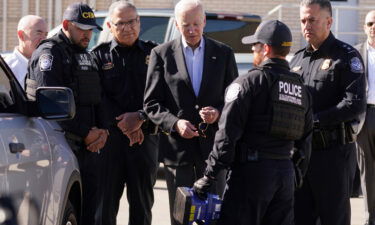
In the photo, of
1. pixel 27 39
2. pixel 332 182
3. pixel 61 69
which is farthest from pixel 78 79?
pixel 27 39

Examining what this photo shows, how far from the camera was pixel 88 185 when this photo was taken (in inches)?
251

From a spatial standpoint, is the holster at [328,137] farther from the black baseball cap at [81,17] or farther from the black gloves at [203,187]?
the black baseball cap at [81,17]

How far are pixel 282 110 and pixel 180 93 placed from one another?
4.04ft

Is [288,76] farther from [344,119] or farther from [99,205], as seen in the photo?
[99,205]

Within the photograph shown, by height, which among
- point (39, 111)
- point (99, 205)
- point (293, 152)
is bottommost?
point (99, 205)

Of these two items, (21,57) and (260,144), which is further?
(21,57)

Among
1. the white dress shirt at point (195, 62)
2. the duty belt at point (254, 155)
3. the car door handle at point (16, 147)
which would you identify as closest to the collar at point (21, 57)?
the white dress shirt at point (195, 62)

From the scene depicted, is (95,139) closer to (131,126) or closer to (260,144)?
(131,126)

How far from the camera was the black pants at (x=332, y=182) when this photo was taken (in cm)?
616

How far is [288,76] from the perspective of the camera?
5285mm

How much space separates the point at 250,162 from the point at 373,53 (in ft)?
12.2

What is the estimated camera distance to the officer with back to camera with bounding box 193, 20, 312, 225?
514cm

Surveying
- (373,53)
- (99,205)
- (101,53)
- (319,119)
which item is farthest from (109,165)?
(373,53)

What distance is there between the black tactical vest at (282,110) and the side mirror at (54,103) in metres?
1.14
